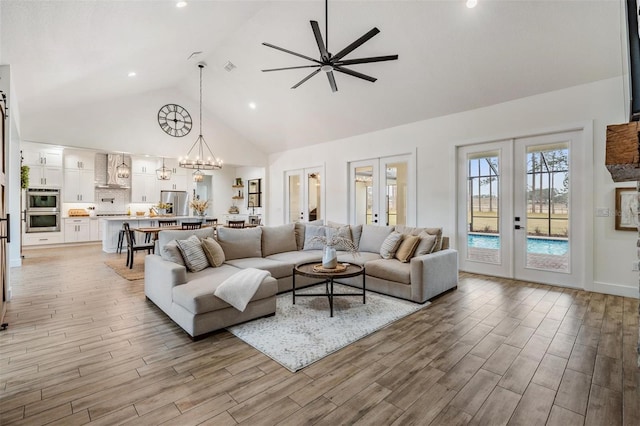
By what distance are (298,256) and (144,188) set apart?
307 inches

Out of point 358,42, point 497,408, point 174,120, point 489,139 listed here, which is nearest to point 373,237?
point 489,139

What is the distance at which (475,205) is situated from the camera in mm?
5500

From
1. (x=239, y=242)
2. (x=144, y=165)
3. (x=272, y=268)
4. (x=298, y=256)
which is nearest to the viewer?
(x=272, y=268)

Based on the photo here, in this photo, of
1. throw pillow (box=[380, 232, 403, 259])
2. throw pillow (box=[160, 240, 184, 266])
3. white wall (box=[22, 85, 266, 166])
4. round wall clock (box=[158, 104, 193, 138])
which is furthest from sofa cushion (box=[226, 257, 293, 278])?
round wall clock (box=[158, 104, 193, 138])

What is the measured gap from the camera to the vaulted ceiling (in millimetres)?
3555

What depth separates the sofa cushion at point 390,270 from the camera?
3.91 m

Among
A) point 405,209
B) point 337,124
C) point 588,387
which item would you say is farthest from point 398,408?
point 337,124

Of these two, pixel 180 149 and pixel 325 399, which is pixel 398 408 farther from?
pixel 180 149

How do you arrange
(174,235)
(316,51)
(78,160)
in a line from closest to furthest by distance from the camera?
(174,235) < (316,51) < (78,160)

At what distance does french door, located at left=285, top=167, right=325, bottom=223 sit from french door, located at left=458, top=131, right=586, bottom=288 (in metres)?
3.80

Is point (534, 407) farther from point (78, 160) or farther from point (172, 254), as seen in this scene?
point (78, 160)

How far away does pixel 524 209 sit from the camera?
194 inches

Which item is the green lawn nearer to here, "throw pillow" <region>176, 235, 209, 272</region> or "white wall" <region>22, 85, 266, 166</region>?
"throw pillow" <region>176, 235, 209, 272</region>

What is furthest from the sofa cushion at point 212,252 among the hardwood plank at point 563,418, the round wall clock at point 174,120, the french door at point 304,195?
the round wall clock at point 174,120
